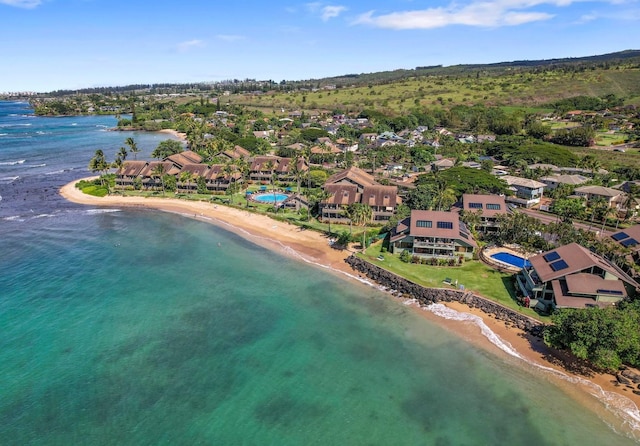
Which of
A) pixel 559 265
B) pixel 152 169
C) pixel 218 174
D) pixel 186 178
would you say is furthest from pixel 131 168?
pixel 559 265

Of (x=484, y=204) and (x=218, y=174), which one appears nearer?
(x=484, y=204)

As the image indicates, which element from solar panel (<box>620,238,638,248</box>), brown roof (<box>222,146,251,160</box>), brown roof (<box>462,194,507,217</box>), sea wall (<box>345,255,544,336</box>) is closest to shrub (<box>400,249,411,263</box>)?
sea wall (<box>345,255,544,336</box>)

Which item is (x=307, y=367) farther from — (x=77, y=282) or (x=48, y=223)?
(x=48, y=223)

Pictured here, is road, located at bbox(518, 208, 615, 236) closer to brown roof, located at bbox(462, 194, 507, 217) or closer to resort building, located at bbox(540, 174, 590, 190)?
brown roof, located at bbox(462, 194, 507, 217)

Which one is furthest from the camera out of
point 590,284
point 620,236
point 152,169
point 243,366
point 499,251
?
point 152,169

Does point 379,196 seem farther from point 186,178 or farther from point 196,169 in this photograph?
point 196,169

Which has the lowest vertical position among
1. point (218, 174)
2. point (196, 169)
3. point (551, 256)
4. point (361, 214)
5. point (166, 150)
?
point (551, 256)
